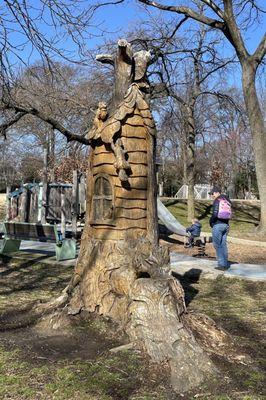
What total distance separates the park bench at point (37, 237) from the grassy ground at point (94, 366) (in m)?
4.19

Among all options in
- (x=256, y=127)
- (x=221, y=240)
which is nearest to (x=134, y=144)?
(x=221, y=240)

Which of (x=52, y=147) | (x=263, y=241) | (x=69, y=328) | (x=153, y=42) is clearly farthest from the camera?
(x=52, y=147)

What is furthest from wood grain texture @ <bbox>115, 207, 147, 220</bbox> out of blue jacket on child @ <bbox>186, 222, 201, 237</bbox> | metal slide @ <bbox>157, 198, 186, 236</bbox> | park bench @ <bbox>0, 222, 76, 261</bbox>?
metal slide @ <bbox>157, 198, 186, 236</bbox>

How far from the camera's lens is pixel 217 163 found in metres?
53.0

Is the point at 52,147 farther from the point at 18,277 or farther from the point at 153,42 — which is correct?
the point at 18,277

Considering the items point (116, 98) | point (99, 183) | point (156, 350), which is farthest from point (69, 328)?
point (116, 98)

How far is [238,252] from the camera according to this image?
1355 cm

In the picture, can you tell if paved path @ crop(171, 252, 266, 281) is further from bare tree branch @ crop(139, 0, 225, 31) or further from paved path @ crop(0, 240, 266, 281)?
bare tree branch @ crop(139, 0, 225, 31)

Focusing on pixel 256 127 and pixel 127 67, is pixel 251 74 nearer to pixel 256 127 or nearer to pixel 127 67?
pixel 256 127

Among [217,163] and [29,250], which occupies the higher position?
[217,163]

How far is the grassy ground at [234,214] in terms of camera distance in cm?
2156

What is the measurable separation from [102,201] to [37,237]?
19.2 feet

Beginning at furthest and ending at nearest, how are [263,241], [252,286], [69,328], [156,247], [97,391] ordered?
[263,241], [252,286], [156,247], [69,328], [97,391]

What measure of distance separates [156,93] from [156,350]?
16004 mm
